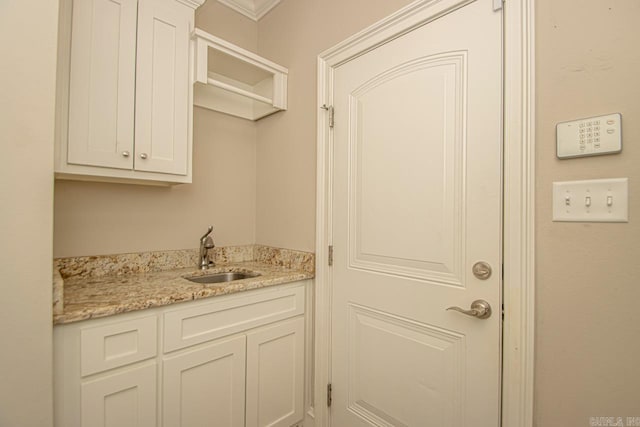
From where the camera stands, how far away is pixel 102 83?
50.7 inches

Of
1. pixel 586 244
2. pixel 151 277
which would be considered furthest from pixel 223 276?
pixel 586 244

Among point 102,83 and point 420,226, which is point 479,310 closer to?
point 420,226

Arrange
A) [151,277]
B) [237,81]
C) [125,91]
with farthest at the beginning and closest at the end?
[237,81]
[151,277]
[125,91]

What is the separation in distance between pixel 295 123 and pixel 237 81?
61cm

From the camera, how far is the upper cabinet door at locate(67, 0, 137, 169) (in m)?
1.23

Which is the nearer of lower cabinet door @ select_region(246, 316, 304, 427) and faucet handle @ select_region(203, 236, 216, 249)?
lower cabinet door @ select_region(246, 316, 304, 427)

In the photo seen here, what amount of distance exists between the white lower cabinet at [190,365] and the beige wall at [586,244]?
3.67ft

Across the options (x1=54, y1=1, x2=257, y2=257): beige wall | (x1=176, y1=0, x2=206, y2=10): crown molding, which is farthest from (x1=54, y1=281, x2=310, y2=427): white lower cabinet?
(x1=176, y1=0, x2=206, y2=10): crown molding

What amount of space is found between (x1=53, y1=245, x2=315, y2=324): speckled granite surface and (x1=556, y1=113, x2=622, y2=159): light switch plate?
1.23 m

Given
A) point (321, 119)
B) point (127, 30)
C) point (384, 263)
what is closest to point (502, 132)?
point (384, 263)

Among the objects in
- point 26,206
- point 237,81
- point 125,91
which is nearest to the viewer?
point 26,206

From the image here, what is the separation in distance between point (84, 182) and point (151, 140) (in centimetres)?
46

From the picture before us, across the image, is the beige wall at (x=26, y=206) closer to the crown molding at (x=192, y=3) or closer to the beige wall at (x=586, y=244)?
the crown molding at (x=192, y=3)

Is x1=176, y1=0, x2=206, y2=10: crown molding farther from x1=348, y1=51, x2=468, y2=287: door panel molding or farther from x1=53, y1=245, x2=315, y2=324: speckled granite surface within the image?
x1=53, y1=245, x2=315, y2=324: speckled granite surface
